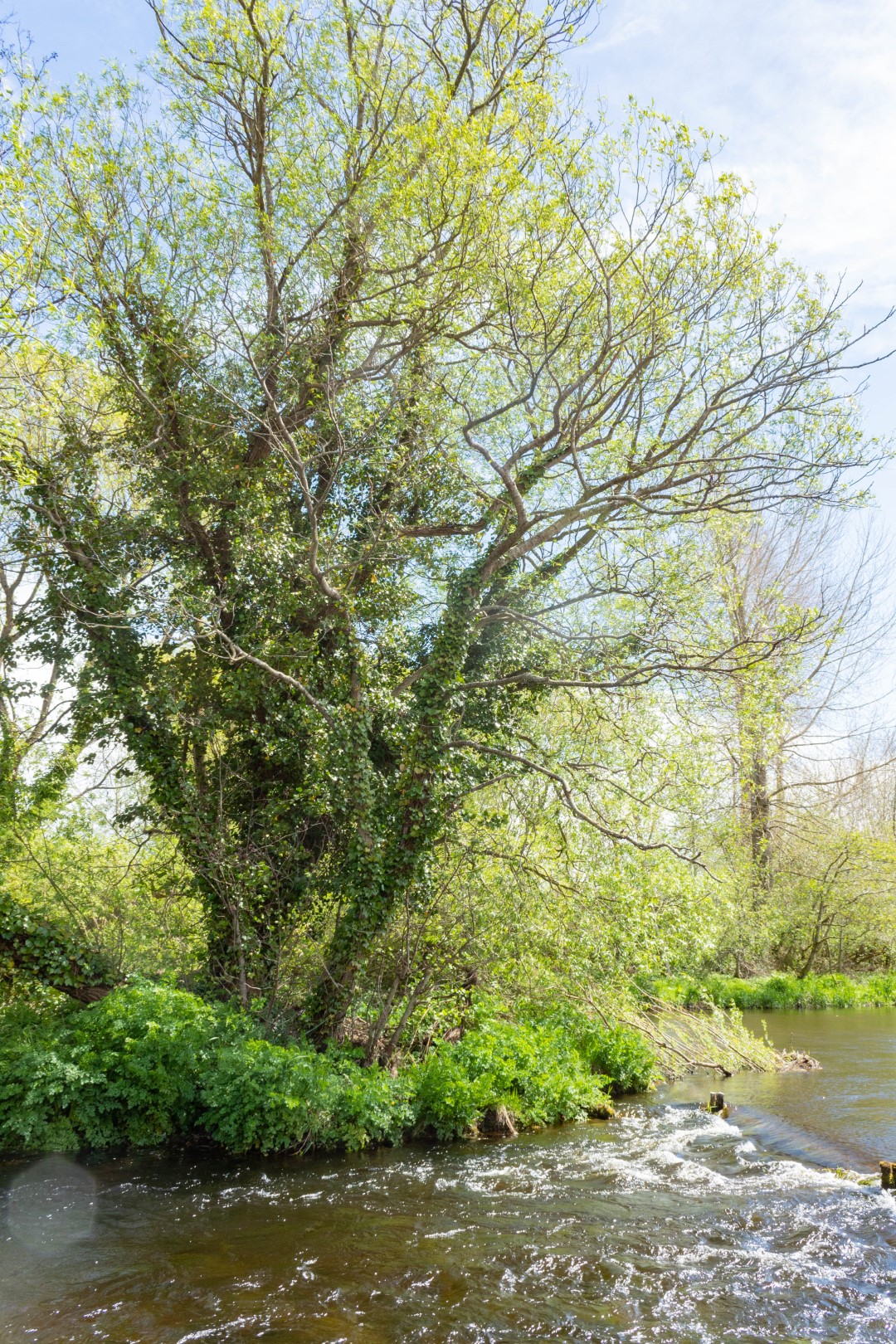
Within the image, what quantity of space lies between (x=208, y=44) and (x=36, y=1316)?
14700 millimetres

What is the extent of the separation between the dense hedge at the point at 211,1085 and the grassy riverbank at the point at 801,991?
11.9 m

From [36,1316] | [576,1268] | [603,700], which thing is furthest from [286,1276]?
[603,700]

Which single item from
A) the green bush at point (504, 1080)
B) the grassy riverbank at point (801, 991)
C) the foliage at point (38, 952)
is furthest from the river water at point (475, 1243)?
the grassy riverbank at point (801, 991)

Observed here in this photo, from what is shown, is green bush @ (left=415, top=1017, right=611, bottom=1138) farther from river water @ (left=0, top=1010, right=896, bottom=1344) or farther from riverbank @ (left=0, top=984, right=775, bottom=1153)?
river water @ (left=0, top=1010, right=896, bottom=1344)

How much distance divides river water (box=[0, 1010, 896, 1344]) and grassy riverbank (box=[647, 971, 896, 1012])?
36.3ft

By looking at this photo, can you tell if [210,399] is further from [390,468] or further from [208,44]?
[208,44]

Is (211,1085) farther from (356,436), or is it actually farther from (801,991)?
(801,991)

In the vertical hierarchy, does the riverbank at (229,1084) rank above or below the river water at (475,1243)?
above

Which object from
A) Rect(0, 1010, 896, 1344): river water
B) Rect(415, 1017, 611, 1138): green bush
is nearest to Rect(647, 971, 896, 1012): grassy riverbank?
Rect(415, 1017, 611, 1138): green bush

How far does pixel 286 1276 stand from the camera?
628 cm

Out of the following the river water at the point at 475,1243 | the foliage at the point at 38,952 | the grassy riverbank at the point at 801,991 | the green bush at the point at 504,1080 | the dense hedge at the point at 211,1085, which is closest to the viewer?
the river water at the point at 475,1243

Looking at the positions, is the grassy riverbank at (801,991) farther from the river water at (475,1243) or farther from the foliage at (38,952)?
the foliage at (38,952)

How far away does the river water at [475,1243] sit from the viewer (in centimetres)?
560

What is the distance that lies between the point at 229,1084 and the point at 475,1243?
135 inches
